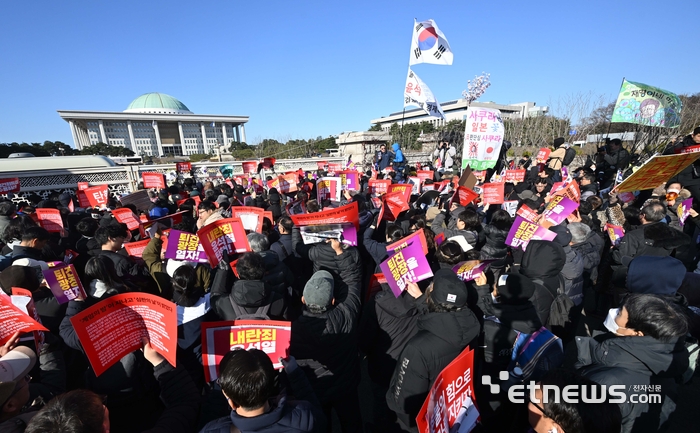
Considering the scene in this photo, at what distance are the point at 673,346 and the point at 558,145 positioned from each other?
10.4 metres

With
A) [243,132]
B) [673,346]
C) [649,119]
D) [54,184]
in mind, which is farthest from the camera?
[243,132]

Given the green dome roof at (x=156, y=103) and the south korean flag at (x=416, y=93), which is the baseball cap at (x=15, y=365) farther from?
the green dome roof at (x=156, y=103)

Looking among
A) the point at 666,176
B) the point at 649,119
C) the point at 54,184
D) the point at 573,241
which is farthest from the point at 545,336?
the point at 54,184

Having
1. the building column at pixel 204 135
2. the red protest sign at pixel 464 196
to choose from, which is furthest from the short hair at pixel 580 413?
the building column at pixel 204 135

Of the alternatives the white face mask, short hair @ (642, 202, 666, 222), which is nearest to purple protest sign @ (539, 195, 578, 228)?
short hair @ (642, 202, 666, 222)

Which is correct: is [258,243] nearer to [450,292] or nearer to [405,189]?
[450,292]

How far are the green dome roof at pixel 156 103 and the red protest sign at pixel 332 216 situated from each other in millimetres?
81100

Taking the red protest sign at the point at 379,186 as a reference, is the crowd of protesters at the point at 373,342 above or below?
below

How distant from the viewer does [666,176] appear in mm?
5047

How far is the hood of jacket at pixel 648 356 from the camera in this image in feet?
5.70

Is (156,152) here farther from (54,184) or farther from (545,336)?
(545,336)

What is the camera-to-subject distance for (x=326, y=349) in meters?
2.32

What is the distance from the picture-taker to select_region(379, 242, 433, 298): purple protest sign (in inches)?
108

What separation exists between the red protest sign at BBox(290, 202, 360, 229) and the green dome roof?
266 ft
